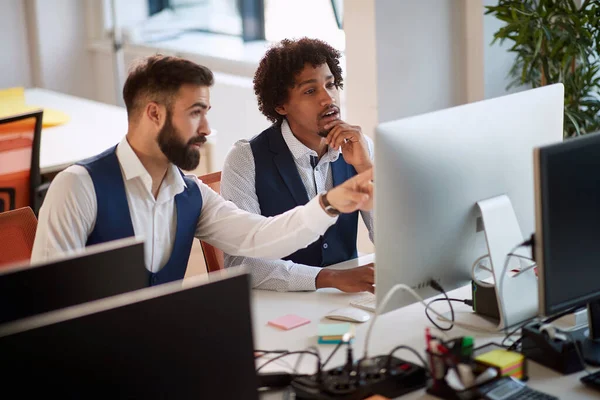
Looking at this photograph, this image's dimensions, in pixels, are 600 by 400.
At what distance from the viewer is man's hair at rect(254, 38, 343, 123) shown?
2.64 metres

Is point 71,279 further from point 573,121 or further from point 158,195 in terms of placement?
point 573,121

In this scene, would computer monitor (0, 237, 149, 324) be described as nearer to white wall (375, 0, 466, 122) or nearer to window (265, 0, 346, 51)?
white wall (375, 0, 466, 122)

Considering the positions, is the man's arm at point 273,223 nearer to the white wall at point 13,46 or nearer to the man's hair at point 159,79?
the man's hair at point 159,79

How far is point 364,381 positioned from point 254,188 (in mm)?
1009

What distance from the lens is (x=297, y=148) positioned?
8.51ft

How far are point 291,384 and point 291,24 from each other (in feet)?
12.4

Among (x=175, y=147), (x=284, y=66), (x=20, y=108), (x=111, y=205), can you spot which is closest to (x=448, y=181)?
(x=175, y=147)

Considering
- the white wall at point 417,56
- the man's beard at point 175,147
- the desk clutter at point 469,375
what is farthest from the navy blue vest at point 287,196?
the white wall at point 417,56

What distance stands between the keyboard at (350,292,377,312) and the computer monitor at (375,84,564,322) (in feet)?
0.91

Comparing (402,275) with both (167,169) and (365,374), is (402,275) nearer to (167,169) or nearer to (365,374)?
(365,374)

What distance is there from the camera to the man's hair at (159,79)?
2176 millimetres

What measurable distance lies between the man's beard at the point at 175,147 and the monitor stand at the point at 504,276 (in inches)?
29.0

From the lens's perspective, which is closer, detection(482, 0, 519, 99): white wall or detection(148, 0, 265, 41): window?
detection(482, 0, 519, 99): white wall

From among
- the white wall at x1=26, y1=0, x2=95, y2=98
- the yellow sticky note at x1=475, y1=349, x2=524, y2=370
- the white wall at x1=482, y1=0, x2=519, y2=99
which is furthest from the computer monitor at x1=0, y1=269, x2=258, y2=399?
the white wall at x1=26, y1=0, x2=95, y2=98
